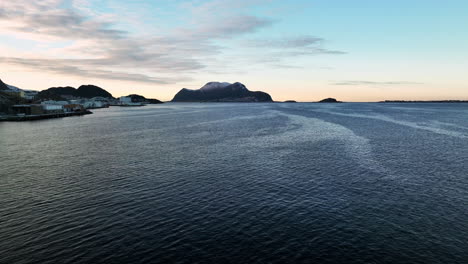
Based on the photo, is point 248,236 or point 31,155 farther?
point 31,155

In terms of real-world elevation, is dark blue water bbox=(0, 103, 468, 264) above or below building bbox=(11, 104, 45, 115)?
below

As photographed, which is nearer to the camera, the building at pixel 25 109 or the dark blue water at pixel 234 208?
the dark blue water at pixel 234 208

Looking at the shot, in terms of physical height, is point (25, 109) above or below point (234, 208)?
above

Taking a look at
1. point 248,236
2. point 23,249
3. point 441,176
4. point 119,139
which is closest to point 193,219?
point 248,236

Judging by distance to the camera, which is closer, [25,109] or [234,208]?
[234,208]

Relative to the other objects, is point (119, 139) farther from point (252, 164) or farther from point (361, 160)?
point (361, 160)

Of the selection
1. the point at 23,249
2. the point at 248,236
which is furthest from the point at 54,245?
the point at 248,236

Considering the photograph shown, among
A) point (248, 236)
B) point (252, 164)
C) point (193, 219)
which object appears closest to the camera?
point (248, 236)

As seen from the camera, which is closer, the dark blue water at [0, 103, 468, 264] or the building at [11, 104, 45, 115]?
the dark blue water at [0, 103, 468, 264]

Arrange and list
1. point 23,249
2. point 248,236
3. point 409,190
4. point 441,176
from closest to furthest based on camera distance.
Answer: point 23,249
point 248,236
point 409,190
point 441,176

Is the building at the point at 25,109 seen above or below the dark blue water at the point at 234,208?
above
